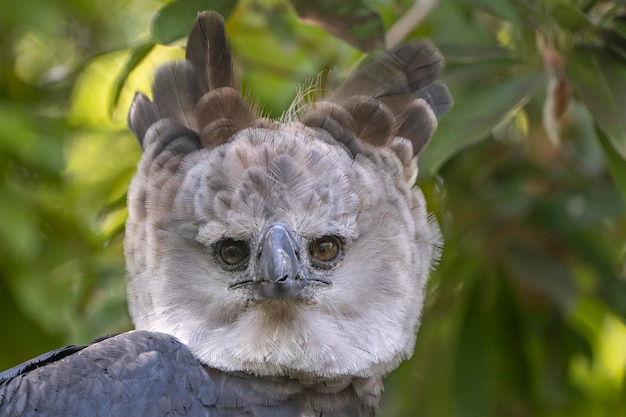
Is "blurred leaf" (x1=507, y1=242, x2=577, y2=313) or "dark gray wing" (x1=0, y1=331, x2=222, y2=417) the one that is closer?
"dark gray wing" (x1=0, y1=331, x2=222, y2=417)

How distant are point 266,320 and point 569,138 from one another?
4.65 feet

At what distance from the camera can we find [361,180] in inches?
70.1

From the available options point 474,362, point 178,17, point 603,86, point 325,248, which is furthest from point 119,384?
point 474,362

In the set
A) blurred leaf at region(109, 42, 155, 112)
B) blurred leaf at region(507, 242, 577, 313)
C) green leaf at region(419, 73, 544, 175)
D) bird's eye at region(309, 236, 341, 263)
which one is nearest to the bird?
bird's eye at region(309, 236, 341, 263)

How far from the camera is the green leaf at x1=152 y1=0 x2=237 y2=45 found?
1902 mm

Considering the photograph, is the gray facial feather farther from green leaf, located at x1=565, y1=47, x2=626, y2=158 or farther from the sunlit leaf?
green leaf, located at x1=565, y1=47, x2=626, y2=158

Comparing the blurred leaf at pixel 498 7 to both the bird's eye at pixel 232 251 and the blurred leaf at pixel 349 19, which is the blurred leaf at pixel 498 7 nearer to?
the blurred leaf at pixel 349 19

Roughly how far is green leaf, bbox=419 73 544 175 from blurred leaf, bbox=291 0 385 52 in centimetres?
25

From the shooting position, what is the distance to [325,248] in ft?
5.74

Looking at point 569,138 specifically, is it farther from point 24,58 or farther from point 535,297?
point 24,58

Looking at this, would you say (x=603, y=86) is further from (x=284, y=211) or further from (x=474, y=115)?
(x=284, y=211)

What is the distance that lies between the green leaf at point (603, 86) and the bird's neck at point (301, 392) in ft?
2.21

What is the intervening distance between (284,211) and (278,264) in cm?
12

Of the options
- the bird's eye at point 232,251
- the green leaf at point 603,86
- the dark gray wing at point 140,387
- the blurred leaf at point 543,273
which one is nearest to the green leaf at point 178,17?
the bird's eye at point 232,251
